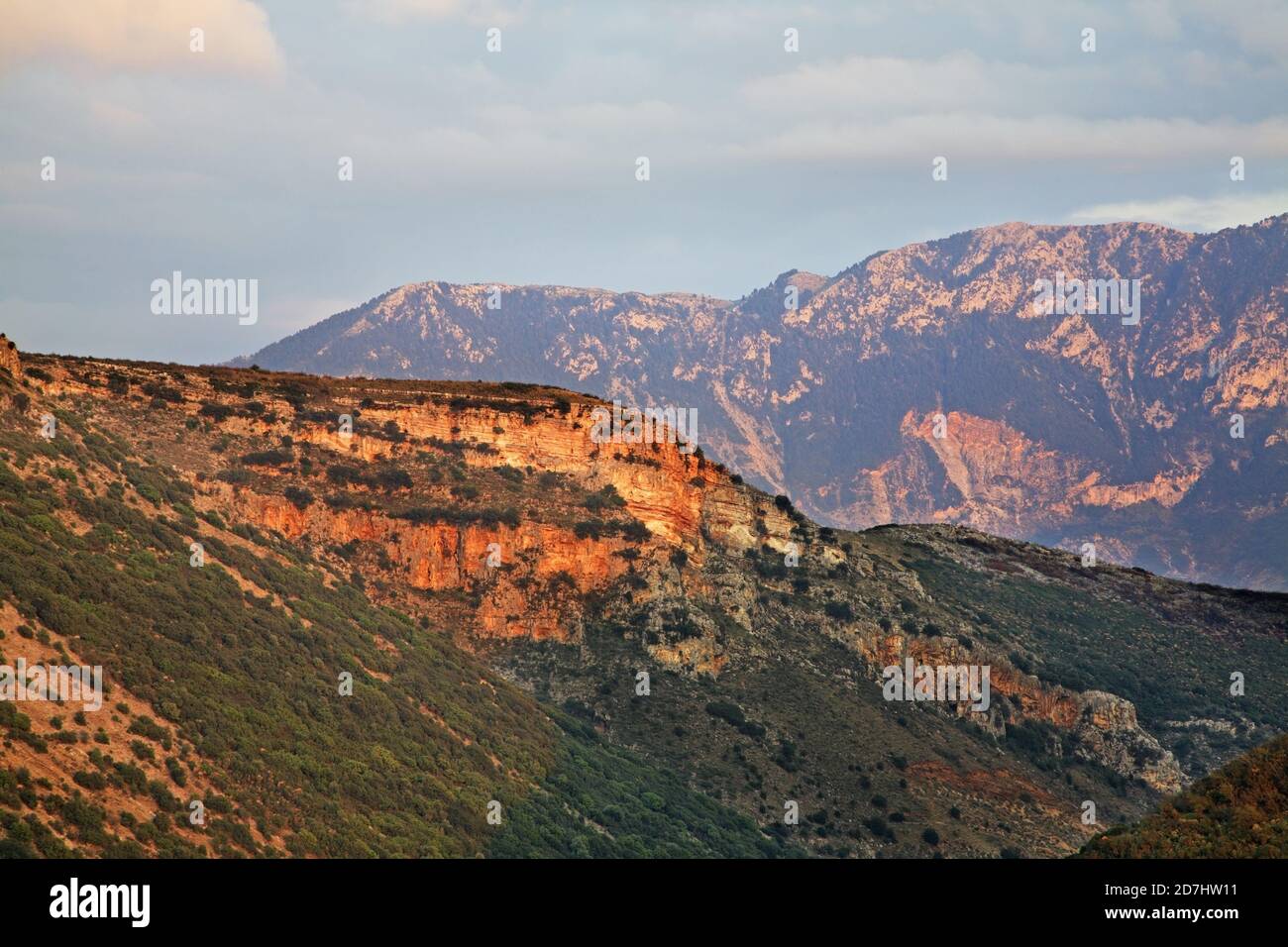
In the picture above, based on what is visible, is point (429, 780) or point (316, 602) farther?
point (316, 602)

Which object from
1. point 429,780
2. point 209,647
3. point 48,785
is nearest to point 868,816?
point 429,780

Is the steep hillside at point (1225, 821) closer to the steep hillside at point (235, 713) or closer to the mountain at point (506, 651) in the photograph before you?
the steep hillside at point (235, 713)

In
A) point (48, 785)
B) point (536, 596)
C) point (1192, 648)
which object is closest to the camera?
point (48, 785)

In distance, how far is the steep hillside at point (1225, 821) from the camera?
3288 cm

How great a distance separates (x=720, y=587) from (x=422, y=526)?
17.7 metres

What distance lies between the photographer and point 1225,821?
115 ft

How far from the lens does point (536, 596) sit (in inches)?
3110

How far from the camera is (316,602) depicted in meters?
64.7

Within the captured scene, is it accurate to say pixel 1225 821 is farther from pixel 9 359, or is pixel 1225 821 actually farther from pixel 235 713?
pixel 9 359

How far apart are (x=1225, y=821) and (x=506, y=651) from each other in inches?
1837

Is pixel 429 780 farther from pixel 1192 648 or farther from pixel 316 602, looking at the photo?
pixel 1192 648
